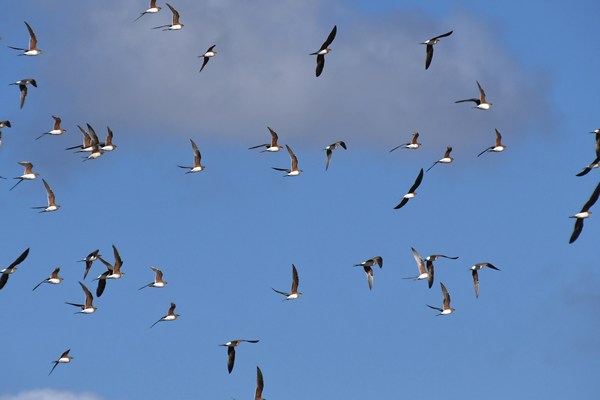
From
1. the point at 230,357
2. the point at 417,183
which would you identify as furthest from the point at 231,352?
the point at 417,183

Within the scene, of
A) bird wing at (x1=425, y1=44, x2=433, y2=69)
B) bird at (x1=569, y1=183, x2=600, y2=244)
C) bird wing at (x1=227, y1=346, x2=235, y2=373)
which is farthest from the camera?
bird wing at (x1=425, y1=44, x2=433, y2=69)

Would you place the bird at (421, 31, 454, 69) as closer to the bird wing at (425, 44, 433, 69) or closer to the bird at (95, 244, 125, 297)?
the bird wing at (425, 44, 433, 69)

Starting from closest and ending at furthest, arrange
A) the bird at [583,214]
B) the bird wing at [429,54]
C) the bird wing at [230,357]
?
the bird at [583,214] → the bird wing at [230,357] → the bird wing at [429,54]

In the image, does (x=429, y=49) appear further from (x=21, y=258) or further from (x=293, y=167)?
(x=21, y=258)

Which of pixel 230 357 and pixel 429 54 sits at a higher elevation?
pixel 429 54

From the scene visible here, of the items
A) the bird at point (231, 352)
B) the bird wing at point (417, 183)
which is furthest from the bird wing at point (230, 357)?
the bird wing at point (417, 183)

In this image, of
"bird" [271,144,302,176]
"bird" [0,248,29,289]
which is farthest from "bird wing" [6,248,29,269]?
"bird" [271,144,302,176]

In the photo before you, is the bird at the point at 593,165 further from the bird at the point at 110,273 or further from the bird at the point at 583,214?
the bird at the point at 110,273

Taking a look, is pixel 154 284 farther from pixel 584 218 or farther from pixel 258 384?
pixel 584 218

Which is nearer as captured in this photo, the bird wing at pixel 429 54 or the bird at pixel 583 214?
the bird at pixel 583 214

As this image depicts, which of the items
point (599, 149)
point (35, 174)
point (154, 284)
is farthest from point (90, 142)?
point (599, 149)

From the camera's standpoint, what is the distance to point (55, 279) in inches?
3401

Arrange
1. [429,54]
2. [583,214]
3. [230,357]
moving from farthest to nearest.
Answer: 1. [429,54]
2. [230,357]
3. [583,214]

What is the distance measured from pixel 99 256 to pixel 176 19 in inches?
564
